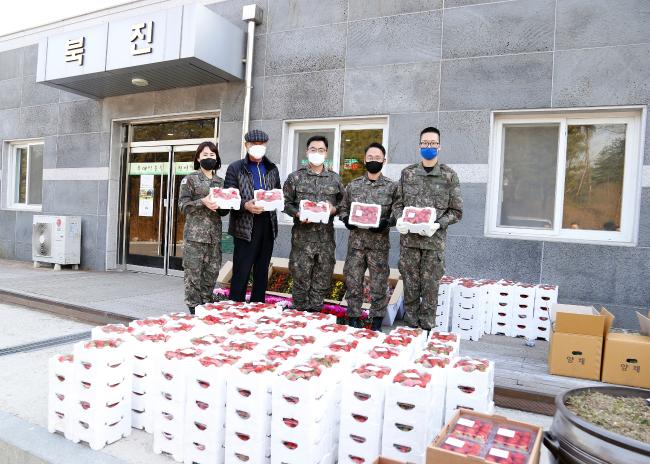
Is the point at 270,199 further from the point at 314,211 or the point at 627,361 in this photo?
the point at 627,361

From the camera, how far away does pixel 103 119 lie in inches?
359

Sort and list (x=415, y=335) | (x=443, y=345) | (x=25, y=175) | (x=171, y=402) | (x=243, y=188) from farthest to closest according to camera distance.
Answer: (x=25, y=175)
(x=243, y=188)
(x=415, y=335)
(x=443, y=345)
(x=171, y=402)

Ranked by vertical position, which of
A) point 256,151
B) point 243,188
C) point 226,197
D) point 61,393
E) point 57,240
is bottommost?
point 61,393

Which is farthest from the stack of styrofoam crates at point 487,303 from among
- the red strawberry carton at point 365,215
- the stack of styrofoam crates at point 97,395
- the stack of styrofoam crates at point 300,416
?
the stack of styrofoam crates at point 97,395

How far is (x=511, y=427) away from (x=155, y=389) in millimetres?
1882

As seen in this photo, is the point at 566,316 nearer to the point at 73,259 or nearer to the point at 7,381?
the point at 7,381

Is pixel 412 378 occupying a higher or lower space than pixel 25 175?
lower

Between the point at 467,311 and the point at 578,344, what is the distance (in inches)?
49.6

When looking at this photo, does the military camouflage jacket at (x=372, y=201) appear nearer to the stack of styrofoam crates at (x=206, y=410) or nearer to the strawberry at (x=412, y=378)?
the strawberry at (x=412, y=378)

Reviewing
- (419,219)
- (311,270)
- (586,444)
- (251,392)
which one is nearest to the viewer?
(586,444)

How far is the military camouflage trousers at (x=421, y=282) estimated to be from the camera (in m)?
4.20

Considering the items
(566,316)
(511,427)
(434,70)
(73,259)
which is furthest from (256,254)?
(73,259)

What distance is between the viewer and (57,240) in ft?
29.6

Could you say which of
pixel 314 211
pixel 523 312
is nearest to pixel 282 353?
pixel 314 211
